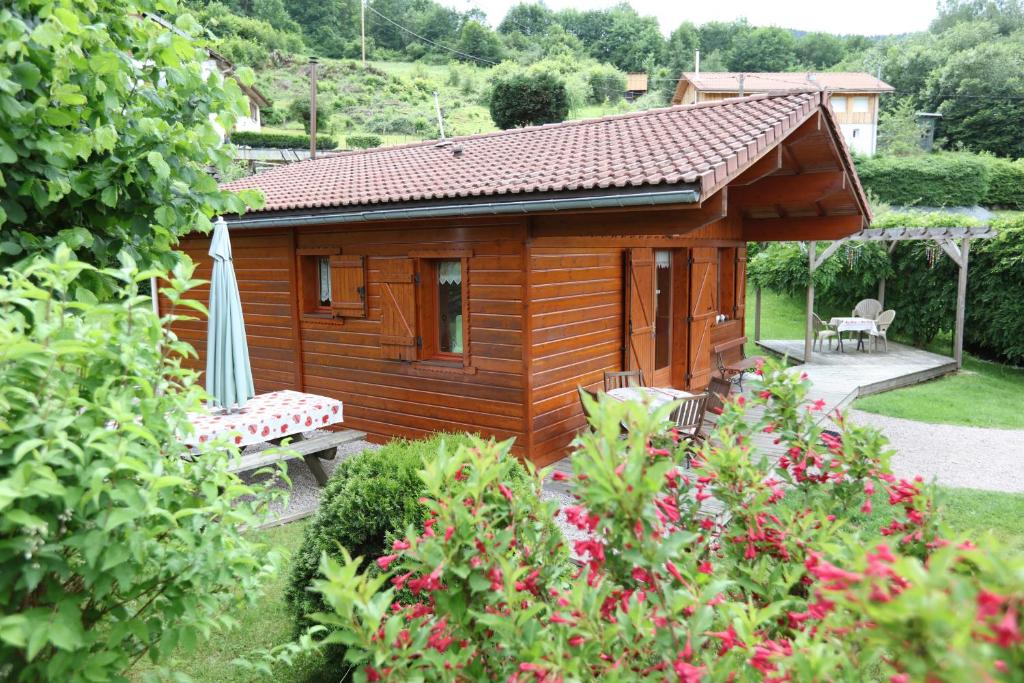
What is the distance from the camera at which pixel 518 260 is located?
22.9 ft

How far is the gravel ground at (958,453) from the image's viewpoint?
24.9 ft

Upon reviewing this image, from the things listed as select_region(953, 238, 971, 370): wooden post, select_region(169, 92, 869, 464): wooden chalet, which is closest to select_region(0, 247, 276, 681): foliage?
select_region(169, 92, 869, 464): wooden chalet

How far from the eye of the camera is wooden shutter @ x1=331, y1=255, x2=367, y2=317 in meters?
8.34

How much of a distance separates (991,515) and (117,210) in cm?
729

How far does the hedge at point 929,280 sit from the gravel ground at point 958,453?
5.73 metres

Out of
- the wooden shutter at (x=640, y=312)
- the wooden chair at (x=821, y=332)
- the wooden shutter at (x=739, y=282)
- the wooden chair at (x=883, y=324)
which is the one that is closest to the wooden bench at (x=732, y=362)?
the wooden shutter at (x=739, y=282)

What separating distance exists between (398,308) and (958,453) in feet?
23.4

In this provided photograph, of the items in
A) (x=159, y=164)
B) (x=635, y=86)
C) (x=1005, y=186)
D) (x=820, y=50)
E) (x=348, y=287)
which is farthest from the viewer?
(x=820, y=50)

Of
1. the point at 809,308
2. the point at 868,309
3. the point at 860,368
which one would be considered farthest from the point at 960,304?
the point at 809,308

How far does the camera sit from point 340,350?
872 centimetres

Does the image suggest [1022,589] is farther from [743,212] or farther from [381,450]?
[743,212]

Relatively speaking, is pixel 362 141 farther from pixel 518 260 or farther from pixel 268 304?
pixel 518 260

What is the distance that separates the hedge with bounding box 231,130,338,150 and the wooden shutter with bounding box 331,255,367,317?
26332 mm

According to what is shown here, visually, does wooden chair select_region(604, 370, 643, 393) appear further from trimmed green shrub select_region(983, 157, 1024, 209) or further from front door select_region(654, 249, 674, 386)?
trimmed green shrub select_region(983, 157, 1024, 209)
